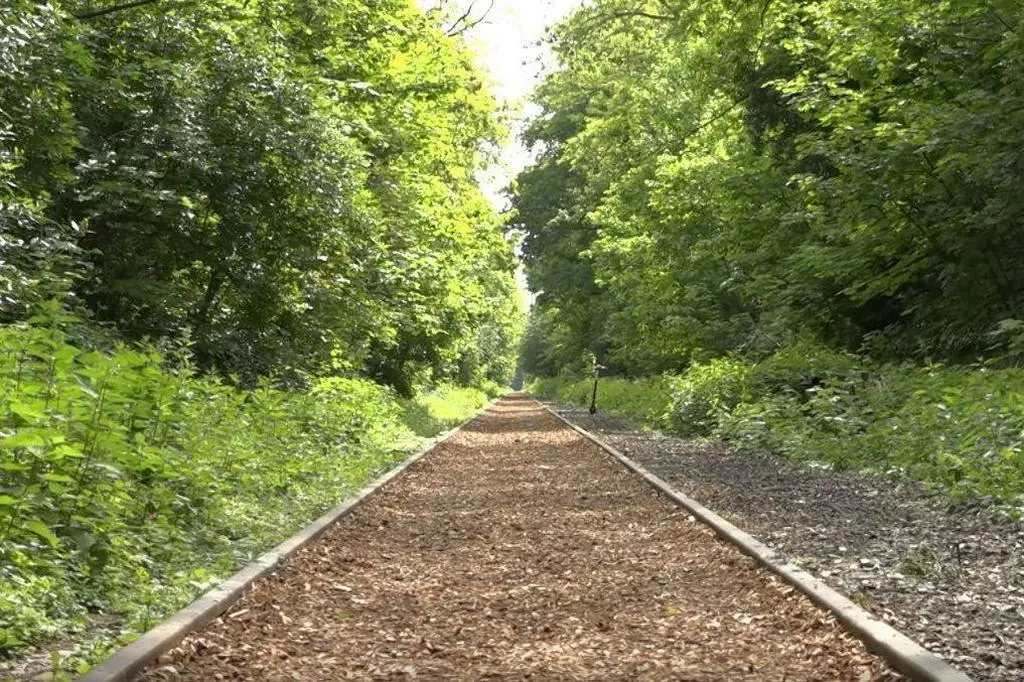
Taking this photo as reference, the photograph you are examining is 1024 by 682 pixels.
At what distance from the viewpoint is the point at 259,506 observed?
9750 mm

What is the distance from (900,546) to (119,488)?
5862 millimetres

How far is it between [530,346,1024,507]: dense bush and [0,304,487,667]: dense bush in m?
6.69

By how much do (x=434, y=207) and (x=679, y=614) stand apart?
2060cm

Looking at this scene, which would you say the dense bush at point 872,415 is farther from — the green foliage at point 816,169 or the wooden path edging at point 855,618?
the wooden path edging at point 855,618

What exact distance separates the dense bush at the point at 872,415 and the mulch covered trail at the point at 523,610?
296 centimetres

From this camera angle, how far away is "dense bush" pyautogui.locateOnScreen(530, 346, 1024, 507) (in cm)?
1082

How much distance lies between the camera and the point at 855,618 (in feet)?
18.9

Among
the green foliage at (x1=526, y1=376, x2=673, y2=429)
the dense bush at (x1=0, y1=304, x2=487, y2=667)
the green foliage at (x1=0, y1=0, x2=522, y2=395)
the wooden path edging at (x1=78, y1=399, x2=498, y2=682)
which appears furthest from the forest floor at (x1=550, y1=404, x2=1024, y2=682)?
the green foliage at (x1=526, y1=376, x2=673, y2=429)

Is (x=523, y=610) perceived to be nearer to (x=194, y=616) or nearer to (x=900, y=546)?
(x=194, y=616)

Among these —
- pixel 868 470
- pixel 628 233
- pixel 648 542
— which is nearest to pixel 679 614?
pixel 648 542

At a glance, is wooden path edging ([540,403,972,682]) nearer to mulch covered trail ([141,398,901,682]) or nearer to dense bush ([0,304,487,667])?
mulch covered trail ([141,398,901,682])

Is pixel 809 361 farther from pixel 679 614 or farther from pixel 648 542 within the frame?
pixel 679 614

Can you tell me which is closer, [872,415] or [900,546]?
[900,546]

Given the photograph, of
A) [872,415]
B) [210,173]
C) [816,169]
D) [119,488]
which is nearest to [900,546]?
[119,488]
